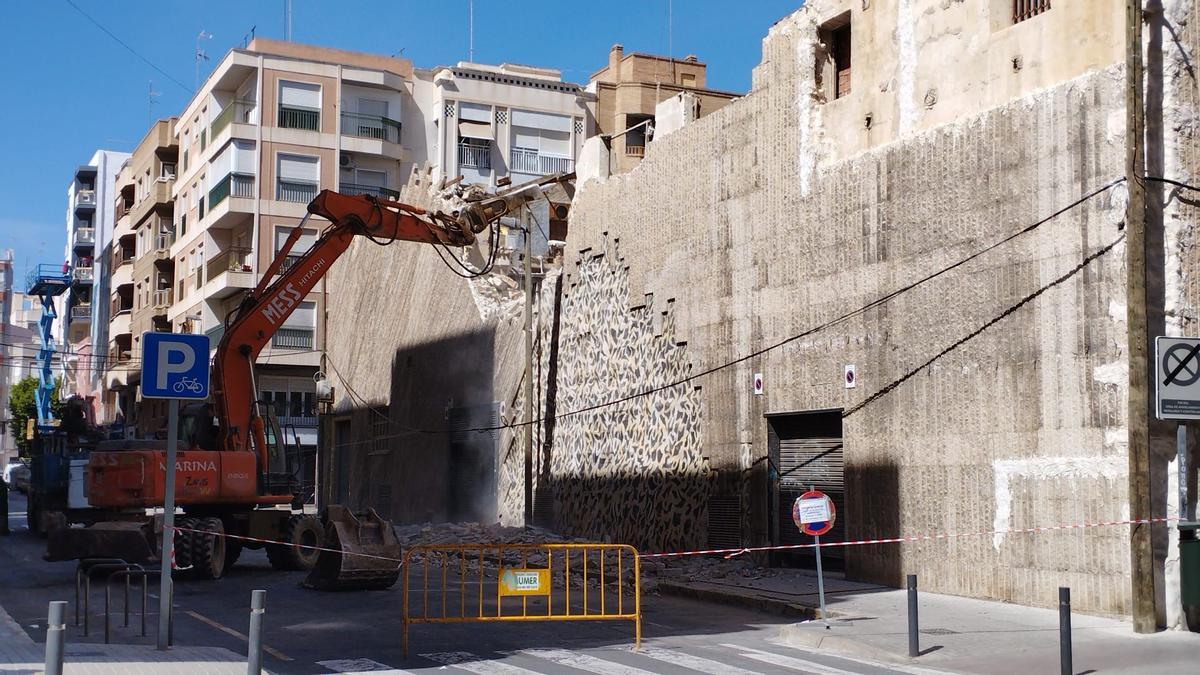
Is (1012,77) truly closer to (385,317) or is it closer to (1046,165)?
(1046,165)

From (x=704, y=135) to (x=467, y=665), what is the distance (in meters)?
12.8

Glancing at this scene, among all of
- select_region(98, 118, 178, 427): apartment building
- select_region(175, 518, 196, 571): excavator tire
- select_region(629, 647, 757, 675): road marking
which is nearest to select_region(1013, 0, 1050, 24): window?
select_region(629, 647, 757, 675): road marking

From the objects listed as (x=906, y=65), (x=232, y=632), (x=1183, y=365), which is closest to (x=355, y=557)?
(x=232, y=632)

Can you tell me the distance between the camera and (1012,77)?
16.4m

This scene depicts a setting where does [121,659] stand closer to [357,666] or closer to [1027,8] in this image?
[357,666]

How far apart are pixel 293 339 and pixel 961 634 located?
1513 inches

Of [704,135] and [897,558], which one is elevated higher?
[704,135]

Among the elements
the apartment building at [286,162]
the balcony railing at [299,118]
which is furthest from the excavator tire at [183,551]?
the balcony railing at [299,118]

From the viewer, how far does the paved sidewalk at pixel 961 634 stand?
1191cm

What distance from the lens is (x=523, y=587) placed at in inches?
515

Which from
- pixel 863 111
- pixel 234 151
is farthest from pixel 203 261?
pixel 863 111

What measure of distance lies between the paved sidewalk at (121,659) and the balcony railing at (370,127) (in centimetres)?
3813

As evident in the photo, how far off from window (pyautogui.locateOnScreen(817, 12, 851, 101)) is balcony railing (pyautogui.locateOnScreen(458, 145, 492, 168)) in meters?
32.8

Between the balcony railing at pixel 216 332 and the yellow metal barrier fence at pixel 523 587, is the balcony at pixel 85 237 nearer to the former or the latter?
the balcony railing at pixel 216 332
